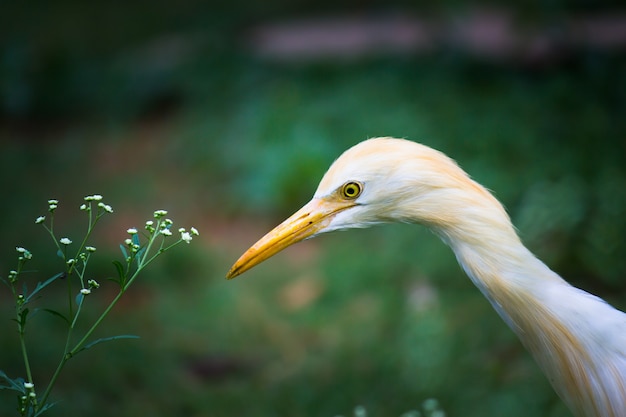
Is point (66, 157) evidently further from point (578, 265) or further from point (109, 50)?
point (578, 265)

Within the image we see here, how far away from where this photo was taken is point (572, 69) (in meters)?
6.83

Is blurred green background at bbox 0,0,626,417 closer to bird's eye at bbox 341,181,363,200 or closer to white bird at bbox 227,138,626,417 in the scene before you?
white bird at bbox 227,138,626,417

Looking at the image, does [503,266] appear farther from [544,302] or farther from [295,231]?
[295,231]

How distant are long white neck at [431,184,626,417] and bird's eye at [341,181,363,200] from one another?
0.31m

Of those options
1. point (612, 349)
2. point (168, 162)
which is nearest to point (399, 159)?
point (612, 349)

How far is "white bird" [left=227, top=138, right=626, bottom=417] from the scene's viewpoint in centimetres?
247

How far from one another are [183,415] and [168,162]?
355 cm

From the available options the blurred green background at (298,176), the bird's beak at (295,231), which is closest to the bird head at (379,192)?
the bird's beak at (295,231)

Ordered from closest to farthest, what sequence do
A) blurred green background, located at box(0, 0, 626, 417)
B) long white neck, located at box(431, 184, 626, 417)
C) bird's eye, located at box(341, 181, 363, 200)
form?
long white neck, located at box(431, 184, 626, 417) → bird's eye, located at box(341, 181, 363, 200) → blurred green background, located at box(0, 0, 626, 417)

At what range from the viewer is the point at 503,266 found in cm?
246

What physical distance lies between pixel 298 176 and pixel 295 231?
3.57 meters

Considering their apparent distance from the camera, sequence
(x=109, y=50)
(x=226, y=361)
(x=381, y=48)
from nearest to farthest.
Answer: (x=226, y=361)
(x=381, y=48)
(x=109, y=50)

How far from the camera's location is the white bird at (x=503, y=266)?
2469 mm

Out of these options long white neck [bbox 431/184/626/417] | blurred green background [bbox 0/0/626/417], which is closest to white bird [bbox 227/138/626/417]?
long white neck [bbox 431/184/626/417]
